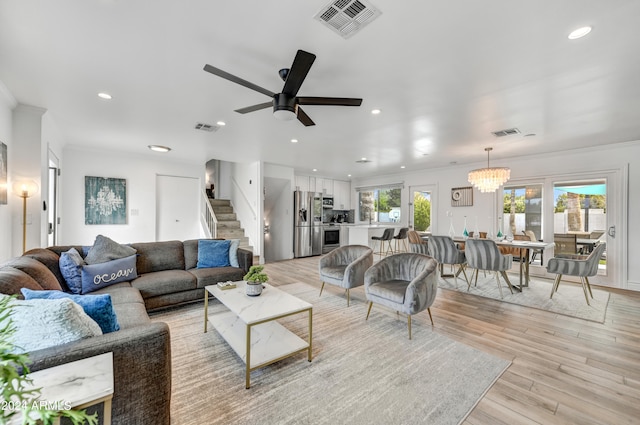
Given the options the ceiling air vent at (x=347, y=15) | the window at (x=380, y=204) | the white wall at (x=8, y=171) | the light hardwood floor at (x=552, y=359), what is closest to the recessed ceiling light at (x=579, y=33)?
the ceiling air vent at (x=347, y=15)

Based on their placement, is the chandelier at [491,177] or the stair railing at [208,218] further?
the stair railing at [208,218]

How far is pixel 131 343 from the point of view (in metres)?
1.24

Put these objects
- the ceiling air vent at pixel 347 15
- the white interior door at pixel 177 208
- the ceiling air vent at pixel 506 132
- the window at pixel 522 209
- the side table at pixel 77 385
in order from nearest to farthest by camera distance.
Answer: the side table at pixel 77 385 → the ceiling air vent at pixel 347 15 → the ceiling air vent at pixel 506 132 → the window at pixel 522 209 → the white interior door at pixel 177 208

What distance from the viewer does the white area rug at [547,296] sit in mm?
3414

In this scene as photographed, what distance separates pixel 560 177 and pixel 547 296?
2569 mm

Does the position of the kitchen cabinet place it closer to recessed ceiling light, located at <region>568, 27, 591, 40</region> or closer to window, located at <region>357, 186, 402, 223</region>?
window, located at <region>357, 186, 402, 223</region>

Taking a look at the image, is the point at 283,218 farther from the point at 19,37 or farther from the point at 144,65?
the point at 19,37

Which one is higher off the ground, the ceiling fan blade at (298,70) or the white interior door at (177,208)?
the ceiling fan blade at (298,70)

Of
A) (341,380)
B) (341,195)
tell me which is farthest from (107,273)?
(341,195)

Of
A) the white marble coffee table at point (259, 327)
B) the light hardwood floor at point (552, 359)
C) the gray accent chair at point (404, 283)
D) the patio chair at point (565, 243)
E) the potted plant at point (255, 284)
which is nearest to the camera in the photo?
the light hardwood floor at point (552, 359)

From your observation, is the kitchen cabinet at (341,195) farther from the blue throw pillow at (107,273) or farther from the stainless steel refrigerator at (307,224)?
the blue throw pillow at (107,273)

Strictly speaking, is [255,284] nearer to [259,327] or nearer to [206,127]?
[259,327]

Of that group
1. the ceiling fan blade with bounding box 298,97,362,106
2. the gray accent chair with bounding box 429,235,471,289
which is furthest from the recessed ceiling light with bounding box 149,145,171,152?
the gray accent chair with bounding box 429,235,471,289

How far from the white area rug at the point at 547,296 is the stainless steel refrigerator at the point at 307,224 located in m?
3.72
